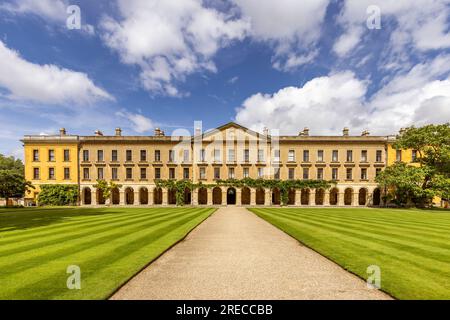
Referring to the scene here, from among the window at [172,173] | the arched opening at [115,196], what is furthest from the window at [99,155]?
the window at [172,173]

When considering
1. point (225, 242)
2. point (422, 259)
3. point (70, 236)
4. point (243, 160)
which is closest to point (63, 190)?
point (243, 160)

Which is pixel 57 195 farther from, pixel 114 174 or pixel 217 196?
pixel 217 196

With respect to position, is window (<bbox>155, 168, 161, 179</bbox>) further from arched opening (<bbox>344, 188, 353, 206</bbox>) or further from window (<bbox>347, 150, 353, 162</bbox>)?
arched opening (<bbox>344, 188, 353, 206</bbox>)

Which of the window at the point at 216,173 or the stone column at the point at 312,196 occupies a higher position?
the window at the point at 216,173

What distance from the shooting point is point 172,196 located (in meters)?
41.6

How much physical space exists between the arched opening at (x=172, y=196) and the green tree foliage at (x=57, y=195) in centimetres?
1604

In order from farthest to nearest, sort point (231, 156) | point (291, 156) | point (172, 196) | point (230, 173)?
point (172, 196) < point (291, 156) < point (230, 173) < point (231, 156)

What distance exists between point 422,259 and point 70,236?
539 inches

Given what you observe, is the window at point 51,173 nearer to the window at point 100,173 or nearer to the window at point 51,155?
the window at point 51,155

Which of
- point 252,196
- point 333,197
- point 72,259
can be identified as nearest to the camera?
point 72,259

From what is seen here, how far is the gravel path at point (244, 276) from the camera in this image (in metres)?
4.94

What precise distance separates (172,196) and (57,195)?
1954 centimetres

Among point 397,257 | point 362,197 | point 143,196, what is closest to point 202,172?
point 143,196
